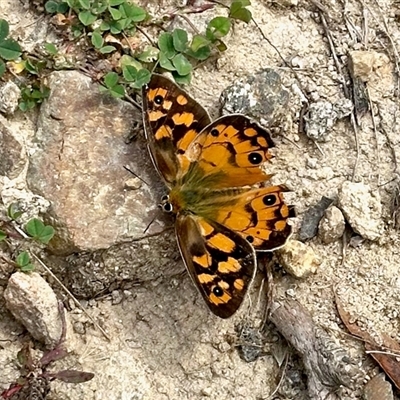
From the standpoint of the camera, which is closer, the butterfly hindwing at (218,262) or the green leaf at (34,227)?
the butterfly hindwing at (218,262)

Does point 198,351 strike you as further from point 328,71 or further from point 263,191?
point 328,71

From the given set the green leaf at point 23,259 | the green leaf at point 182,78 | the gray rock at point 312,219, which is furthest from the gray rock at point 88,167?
the gray rock at point 312,219

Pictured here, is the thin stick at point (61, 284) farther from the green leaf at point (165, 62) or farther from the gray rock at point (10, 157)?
the green leaf at point (165, 62)

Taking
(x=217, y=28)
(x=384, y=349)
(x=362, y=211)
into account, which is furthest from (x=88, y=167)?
(x=384, y=349)

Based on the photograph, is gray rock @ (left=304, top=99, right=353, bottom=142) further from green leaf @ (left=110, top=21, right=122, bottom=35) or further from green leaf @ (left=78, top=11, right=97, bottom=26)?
green leaf @ (left=78, top=11, right=97, bottom=26)

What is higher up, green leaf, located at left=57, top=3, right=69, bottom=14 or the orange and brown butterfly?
green leaf, located at left=57, top=3, right=69, bottom=14

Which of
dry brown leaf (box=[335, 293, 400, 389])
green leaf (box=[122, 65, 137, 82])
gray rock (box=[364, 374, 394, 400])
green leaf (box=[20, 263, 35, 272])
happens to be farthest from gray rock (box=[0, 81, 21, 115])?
gray rock (box=[364, 374, 394, 400])
